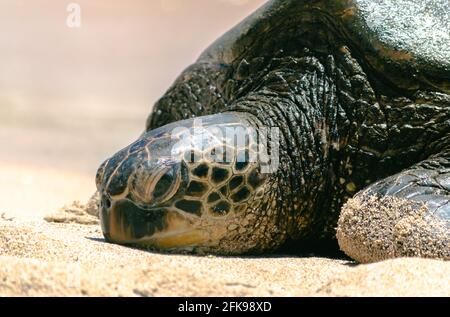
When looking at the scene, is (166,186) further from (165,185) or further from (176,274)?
(176,274)

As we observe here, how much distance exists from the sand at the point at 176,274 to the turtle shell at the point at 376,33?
987 mm

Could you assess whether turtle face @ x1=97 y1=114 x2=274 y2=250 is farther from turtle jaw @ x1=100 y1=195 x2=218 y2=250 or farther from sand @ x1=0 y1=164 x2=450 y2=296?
sand @ x1=0 y1=164 x2=450 y2=296

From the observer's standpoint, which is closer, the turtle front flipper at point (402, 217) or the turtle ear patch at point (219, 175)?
the turtle front flipper at point (402, 217)

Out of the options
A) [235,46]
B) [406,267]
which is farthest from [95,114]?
[406,267]

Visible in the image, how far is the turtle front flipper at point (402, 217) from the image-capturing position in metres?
2.98

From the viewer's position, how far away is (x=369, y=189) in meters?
3.38

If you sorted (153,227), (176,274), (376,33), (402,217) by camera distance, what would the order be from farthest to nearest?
(376,33) < (153,227) < (402,217) < (176,274)

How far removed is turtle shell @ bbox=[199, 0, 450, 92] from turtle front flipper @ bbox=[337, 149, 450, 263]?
0.46 metres

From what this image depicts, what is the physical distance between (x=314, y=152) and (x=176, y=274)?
179 centimetres

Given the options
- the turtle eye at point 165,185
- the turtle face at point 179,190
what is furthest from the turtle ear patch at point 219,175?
the turtle eye at point 165,185

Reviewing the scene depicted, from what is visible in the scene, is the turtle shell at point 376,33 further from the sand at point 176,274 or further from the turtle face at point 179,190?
the sand at point 176,274

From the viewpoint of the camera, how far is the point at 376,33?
12.3ft

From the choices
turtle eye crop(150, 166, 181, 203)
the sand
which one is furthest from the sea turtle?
the sand

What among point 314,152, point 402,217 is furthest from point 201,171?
point 402,217
